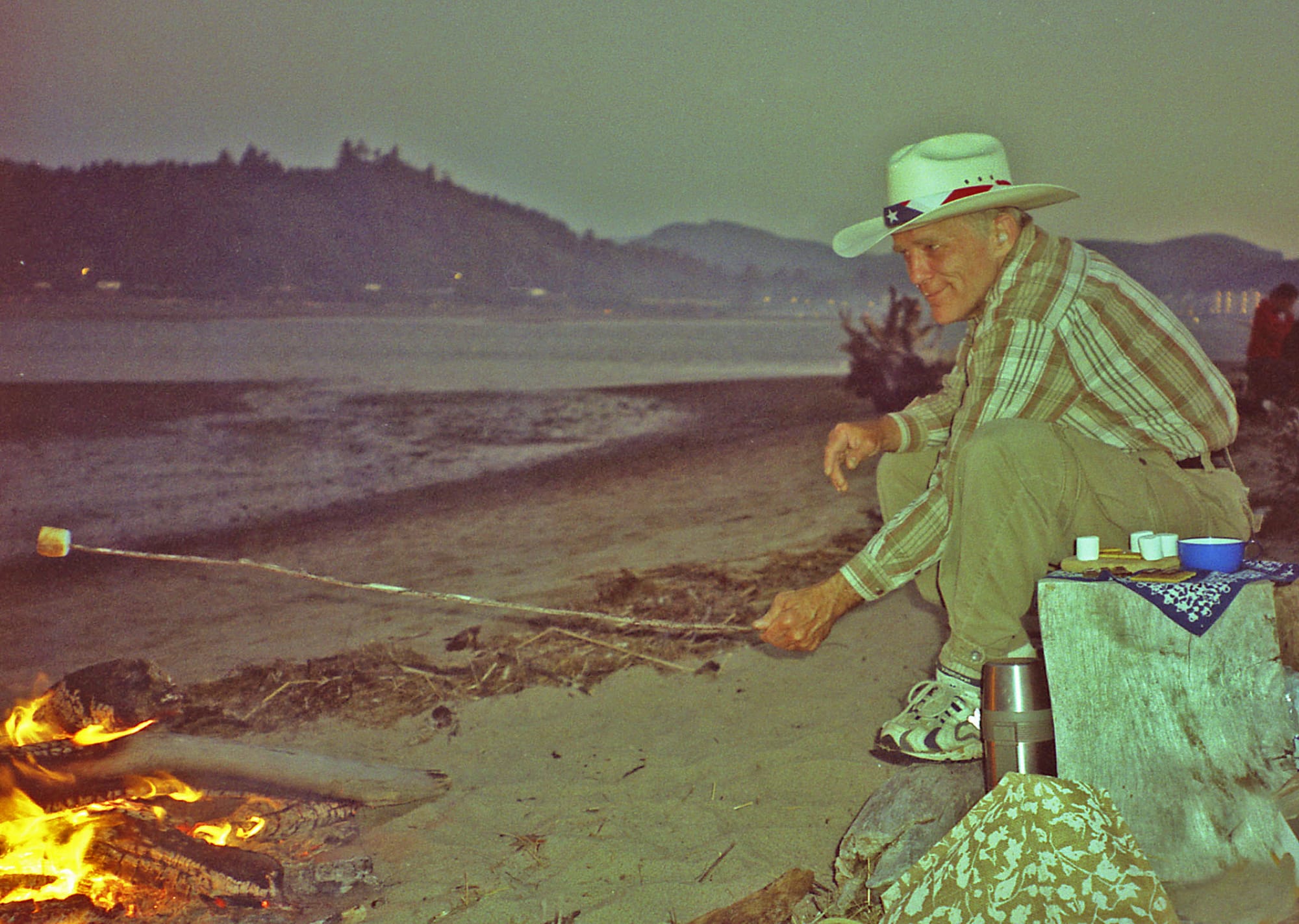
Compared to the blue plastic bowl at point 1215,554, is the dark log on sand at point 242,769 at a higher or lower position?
lower

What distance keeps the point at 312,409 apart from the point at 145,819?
11.7 meters

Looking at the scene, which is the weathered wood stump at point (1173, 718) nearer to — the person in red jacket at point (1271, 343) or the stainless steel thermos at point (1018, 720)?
the stainless steel thermos at point (1018, 720)

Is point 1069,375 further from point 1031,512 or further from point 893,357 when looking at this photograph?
point 893,357

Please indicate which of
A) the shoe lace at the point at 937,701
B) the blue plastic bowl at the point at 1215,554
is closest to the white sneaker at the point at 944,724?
the shoe lace at the point at 937,701

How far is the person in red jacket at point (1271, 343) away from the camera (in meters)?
7.93

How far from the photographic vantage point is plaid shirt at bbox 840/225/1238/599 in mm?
2756

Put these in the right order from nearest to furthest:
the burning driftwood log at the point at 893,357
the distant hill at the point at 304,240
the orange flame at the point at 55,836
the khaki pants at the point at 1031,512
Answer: the orange flame at the point at 55,836 → the khaki pants at the point at 1031,512 → the burning driftwood log at the point at 893,357 → the distant hill at the point at 304,240

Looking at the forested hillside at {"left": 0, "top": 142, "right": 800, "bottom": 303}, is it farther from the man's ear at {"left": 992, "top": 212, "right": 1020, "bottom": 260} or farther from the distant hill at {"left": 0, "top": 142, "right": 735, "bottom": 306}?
the man's ear at {"left": 992, "top": 212, "right": 1020, "bottom": 260}

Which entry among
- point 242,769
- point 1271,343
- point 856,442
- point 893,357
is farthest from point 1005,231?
point 893,357

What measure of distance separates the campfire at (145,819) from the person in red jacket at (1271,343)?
7452 mm

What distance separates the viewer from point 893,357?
13219mm

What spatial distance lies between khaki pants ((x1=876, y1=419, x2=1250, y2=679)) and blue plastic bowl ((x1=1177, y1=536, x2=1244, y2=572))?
1.08ft

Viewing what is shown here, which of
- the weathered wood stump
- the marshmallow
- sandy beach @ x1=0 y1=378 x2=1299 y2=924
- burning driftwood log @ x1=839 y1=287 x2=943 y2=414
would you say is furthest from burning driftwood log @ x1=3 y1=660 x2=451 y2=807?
burning driftwood log @ x1=839 y1=287 x2=943 y2=414

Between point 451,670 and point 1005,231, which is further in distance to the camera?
point 451,670
